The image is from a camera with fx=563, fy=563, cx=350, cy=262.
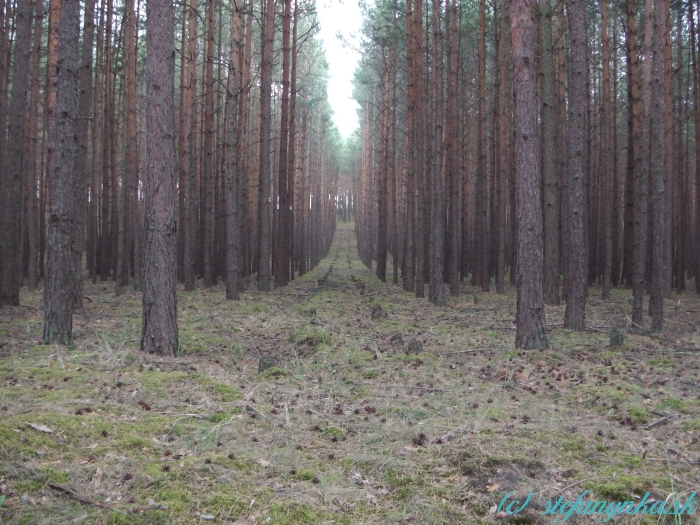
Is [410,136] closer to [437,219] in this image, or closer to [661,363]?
[437,219]

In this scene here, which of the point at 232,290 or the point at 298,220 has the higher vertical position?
the point at 298,220

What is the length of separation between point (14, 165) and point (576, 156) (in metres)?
10.4

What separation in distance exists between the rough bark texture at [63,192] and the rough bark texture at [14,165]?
183 inches

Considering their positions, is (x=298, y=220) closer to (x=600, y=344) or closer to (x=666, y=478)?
(x=600, y=344)

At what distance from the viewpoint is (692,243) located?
81.8 ft

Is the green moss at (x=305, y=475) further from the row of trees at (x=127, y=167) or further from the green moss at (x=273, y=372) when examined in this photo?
the row of trees at (x=127, y=167)

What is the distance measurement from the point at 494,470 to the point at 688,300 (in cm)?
1548

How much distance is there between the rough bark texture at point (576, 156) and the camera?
910cm

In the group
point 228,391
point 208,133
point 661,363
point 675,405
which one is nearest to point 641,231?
point 661,363

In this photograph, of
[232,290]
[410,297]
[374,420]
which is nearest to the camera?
[374,420]

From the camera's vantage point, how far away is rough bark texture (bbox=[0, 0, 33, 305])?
10.9 metres

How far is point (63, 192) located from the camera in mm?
7012

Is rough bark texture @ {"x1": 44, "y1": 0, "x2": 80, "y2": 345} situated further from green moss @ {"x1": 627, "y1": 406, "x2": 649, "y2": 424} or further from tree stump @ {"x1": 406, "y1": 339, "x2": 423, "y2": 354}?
green moss @ {"x1": 627, "y1": 406, "x2": 649, "y2": 424}

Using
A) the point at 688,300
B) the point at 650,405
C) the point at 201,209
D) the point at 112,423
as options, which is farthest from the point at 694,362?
the point at 201,209
